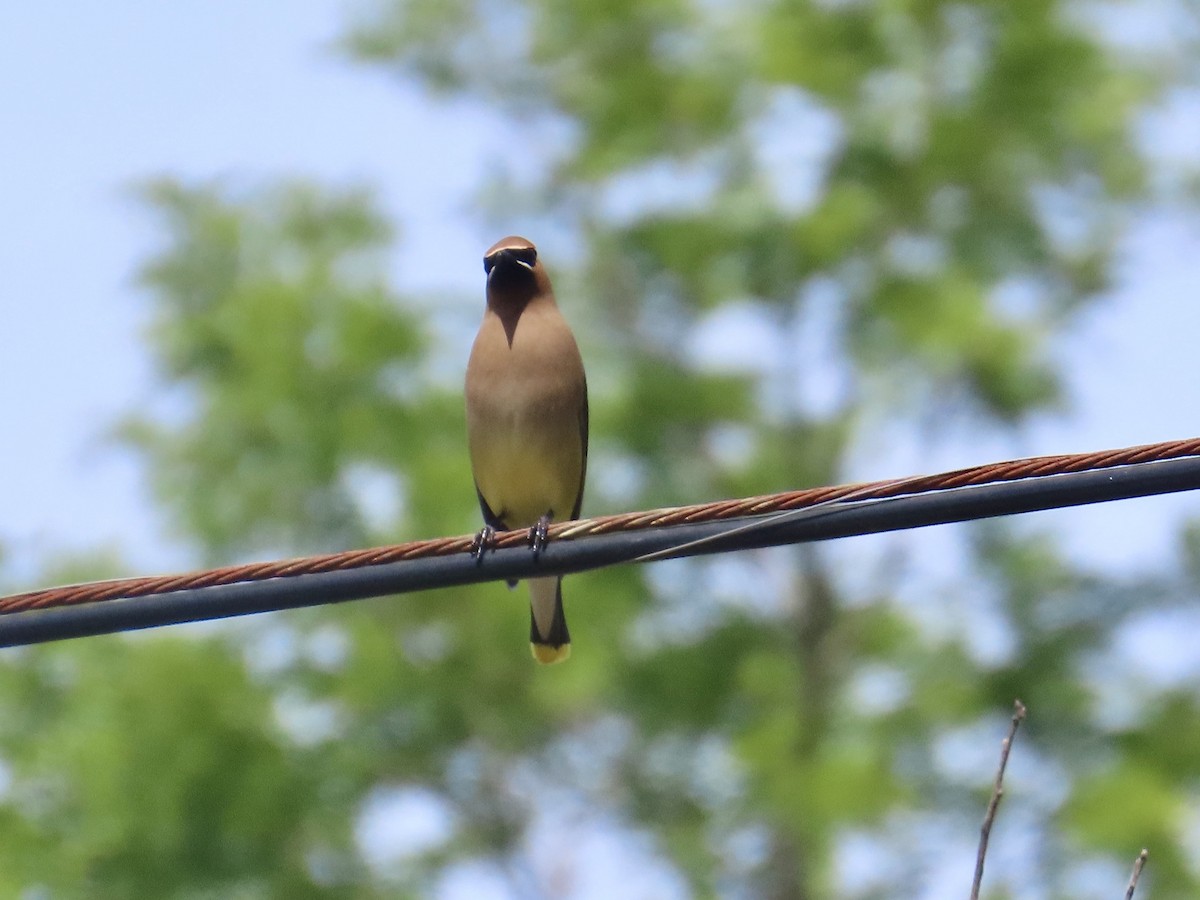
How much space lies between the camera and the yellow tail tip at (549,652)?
24.5 ft

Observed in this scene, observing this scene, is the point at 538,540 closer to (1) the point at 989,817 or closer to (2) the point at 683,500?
(1) the point at 989,817

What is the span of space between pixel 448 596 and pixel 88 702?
2.53 m

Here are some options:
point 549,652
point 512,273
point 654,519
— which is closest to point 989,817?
point 654,519

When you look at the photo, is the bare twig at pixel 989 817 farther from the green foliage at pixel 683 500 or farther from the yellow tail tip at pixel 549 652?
the green foliage at pixel 683 500

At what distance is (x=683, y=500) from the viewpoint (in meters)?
12.8

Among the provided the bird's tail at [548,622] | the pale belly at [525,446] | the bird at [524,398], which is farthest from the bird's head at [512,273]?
the bird's tail at [548,622]

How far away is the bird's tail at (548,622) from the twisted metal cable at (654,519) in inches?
129

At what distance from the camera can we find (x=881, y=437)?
13805mm

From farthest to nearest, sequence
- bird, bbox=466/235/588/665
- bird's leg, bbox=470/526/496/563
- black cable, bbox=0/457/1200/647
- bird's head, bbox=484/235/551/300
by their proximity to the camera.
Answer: bird's head, bbox=484/235/551/300 < bird, bbox=466/235/588/665 < bird's leg, bbox=470/526/496/563 < black cable, bbox=0/457/1200/647

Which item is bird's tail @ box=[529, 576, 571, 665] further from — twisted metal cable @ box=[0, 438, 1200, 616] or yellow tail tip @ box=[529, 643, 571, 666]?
twisted metal cable @ box=[0, 438, 1200, 616]

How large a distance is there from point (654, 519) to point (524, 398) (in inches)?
113

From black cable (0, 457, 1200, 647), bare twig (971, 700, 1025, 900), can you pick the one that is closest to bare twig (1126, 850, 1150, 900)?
bare twig (971, 700, 1025, 900)

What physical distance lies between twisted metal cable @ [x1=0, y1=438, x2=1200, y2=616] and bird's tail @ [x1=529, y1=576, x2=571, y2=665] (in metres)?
3.28

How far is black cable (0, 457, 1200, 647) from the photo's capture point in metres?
3.63
